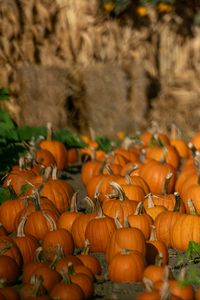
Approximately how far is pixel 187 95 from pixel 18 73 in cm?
360

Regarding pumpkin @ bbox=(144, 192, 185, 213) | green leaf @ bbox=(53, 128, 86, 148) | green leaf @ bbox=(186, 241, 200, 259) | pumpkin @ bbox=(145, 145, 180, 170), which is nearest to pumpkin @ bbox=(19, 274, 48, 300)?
green leaf @ bbox=(186, 241, 200, 259)

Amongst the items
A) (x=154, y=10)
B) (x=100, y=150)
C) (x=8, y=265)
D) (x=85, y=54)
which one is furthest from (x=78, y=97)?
(x=8, y=265)

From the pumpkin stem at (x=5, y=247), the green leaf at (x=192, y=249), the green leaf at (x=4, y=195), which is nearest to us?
the pumpkin stem at (x=5, y=247)

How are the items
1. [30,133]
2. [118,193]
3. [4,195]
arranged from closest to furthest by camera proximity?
[118,193], [4,195], [30,133]

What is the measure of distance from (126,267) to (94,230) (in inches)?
25.8

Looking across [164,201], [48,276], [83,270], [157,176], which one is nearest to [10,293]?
[48,276]

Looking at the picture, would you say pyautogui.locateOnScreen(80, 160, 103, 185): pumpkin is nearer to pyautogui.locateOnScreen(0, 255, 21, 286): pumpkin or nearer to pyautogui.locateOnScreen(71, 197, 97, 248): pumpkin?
pyautogui.locateOnScreen(71, 197, 97, 248): pumpkin

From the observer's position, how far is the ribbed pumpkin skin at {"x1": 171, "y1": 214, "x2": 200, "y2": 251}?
200 inches

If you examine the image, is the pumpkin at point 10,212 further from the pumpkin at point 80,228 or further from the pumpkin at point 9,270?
the pumpkin at point 9,270

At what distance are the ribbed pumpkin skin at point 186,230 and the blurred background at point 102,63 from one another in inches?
183

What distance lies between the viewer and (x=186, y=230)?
5070 mm

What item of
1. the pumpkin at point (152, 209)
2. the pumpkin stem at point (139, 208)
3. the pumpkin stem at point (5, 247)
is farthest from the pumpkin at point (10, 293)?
the pumpkin at point (152, 209)

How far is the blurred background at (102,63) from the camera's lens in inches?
400

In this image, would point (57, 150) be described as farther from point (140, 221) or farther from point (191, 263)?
point (191, 263)
